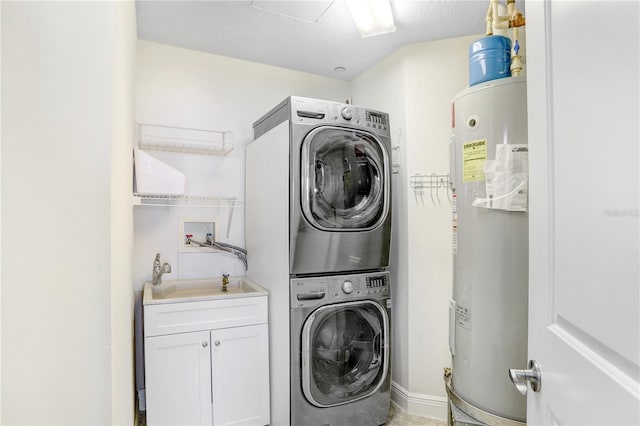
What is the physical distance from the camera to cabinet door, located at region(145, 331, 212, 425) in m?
2.02

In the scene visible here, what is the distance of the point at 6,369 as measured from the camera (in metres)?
0.81

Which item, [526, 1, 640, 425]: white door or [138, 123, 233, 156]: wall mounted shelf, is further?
[138, 123, 233, 156]: wall mounted shelf

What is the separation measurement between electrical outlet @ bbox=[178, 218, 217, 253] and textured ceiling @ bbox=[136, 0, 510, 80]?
1.28m

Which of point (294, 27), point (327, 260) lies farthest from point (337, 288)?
point (294, 27)

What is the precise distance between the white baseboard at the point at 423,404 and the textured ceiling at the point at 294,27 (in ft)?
7.87

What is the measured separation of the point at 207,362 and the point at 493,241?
1.69 metres

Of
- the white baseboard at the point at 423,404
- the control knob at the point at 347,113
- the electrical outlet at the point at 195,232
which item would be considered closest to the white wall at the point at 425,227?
the white baseboard at the point at 423,404

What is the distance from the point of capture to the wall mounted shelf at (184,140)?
2.59 metres

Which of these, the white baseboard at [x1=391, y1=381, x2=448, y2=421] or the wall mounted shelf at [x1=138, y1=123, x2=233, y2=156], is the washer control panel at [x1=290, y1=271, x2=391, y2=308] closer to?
the white baseboard at [x1=391, y1=381, x2=448, y2=421]

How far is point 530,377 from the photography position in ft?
2.75

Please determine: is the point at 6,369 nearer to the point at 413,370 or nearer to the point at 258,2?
the point at 258,2

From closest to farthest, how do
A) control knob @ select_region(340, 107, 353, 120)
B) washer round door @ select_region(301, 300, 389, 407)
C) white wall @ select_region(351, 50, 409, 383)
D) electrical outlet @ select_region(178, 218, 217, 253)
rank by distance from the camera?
washer round door @ select_region(301, 300, 389, 407)
control knob @ select_region(340, 107, 353, 120)
white wall @ select_region(351, 50, 409, 383)
electrical outlet @ select_region(178, 218, 217, 253)

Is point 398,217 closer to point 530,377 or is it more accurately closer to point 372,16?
point 372,16

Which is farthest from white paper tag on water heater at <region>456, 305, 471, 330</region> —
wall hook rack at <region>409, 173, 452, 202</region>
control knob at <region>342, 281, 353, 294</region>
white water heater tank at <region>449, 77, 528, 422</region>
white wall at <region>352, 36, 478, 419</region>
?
wall hook rack at <region>409, 173, 452, 202</region>
